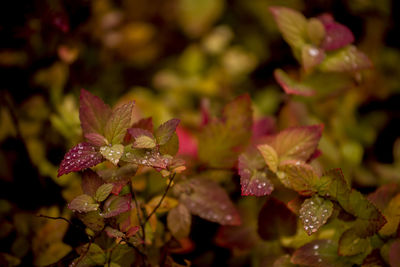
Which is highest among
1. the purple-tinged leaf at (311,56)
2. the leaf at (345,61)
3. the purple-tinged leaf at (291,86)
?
the purple-tinged leaf at (311,56)

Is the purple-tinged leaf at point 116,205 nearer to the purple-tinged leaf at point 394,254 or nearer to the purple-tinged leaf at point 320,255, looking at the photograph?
the purple-tinged leaf at point 320,255

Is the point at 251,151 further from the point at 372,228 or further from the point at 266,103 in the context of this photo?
the point at 266,103

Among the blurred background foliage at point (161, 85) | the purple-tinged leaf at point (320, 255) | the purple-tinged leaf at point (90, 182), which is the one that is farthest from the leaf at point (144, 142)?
the purple-tinged leaf at point (320, 255)

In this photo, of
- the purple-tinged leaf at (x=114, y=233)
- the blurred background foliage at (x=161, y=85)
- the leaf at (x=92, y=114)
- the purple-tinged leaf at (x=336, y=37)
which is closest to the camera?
the purple-tinged leaf at (x=114, y=233)

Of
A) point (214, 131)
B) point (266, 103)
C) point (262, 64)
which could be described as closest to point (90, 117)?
point (214, 131)

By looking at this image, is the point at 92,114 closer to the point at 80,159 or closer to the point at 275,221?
the point at 80,159

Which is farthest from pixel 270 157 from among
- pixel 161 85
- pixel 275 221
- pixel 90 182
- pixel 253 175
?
pixel 161 85
